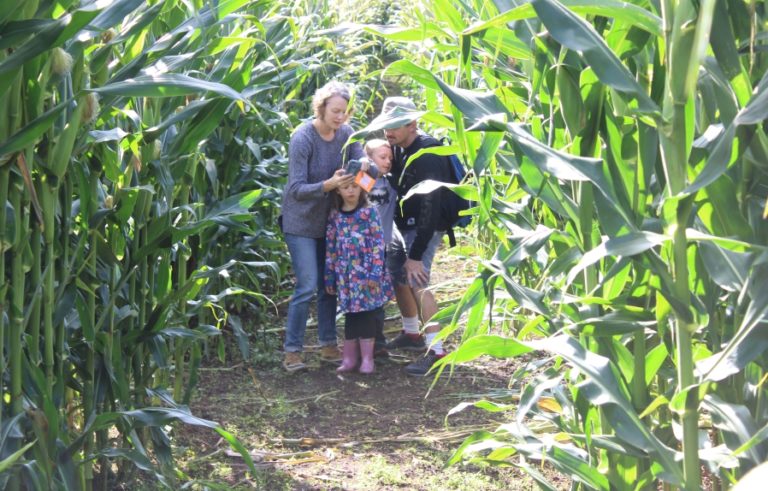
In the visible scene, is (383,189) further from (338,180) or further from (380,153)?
(338,180)

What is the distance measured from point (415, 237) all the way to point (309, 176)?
2.34 ft

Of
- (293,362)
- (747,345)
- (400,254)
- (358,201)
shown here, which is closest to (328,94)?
(358,201)

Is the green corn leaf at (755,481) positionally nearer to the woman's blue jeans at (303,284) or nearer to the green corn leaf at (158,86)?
the green corn leaf at (158,86)

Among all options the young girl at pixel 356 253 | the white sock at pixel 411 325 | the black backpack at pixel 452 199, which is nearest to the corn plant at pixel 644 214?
the black backpack at pixel 452 199

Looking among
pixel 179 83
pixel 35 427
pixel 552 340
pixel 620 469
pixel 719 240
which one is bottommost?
pixel 620 469

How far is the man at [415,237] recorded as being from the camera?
17.7ft

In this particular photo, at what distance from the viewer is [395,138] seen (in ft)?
17.9

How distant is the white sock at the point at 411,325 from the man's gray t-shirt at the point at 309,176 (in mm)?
922

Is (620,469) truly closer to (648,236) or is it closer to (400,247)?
(648,236)

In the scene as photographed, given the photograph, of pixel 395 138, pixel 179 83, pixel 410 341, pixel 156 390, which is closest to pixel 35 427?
pixel 156 390

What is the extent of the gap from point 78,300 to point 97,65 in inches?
29.0

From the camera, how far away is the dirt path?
407cm

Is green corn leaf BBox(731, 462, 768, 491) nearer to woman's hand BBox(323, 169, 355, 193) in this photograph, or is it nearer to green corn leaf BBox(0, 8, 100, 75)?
green corn leaf BBox(0, 8, 100, 75)

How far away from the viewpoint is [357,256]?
552cm
